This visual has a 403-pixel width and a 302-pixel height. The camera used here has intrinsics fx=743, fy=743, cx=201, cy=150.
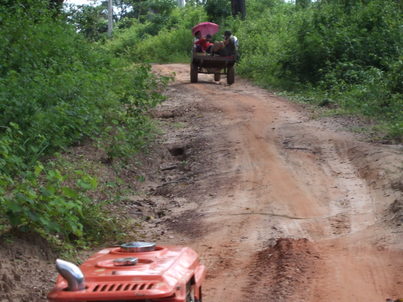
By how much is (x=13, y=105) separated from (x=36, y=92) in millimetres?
877

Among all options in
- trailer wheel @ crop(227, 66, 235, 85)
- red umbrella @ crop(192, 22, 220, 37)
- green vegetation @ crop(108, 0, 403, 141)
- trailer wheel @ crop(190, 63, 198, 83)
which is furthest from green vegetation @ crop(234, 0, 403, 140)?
trailer wheel @ crop(190, 63, 198, 83)

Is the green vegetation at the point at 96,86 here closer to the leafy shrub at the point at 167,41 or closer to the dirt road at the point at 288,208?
the leafy shrub at the point at 167,41

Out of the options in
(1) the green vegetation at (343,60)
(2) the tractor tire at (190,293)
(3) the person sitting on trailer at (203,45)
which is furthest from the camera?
(3) the person sitting on trailer at (203,45)

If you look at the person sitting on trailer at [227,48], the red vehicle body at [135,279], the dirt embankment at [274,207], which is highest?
the person sitting on trailer at [227,48]

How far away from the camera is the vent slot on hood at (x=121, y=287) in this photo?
4.16 metres

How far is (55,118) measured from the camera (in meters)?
10.7

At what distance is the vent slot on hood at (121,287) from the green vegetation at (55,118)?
2.95 meters

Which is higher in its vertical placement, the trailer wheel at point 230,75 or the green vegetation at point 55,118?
the green vegetation at point 55,118

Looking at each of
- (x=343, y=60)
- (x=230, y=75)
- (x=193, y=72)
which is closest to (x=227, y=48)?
(x=230, y=75)

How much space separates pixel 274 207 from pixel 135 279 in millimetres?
5350

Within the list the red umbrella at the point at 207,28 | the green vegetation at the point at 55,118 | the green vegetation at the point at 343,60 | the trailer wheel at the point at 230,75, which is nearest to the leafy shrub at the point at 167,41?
the red umbrella at the point at 207,28

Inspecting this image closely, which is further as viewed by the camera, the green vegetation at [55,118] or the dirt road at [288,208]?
the green vegetation at [55,118]

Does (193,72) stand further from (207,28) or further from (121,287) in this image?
(121,287)

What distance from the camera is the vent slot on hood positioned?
4160 mm
